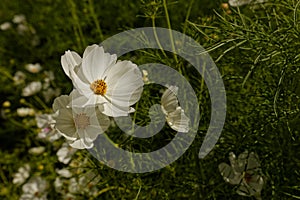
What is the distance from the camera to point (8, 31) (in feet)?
4.63

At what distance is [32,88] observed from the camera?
1.20 metres

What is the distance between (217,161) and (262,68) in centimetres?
17

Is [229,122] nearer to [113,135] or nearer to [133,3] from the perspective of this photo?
[113,135]

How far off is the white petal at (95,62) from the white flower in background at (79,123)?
4cm

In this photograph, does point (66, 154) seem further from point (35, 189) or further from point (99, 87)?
point (99, 87)

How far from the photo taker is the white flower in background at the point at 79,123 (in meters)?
0.62

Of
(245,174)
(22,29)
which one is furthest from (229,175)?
(22,29)

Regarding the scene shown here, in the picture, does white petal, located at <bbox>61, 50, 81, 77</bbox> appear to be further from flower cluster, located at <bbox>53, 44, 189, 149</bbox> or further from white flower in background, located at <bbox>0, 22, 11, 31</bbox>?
white flower in background, located at <bbox>0, 22, 11, 31</bbox>

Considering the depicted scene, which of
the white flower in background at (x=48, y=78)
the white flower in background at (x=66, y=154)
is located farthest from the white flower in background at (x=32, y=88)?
the white flower in background at (x=66, y=154)

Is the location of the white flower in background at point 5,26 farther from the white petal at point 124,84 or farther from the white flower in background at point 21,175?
the white petal at point 124,84

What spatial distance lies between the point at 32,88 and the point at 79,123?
0.61 meters

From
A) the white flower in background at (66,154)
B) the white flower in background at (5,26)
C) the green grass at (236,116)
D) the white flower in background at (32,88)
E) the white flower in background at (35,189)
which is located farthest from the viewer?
the white flower in background at (5,26)

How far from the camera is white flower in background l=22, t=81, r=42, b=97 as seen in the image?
118 centimetres

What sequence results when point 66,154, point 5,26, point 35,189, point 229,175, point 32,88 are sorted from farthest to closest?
point 5,26, point 32,88, point 35,189, point 66,154, point 229,175
